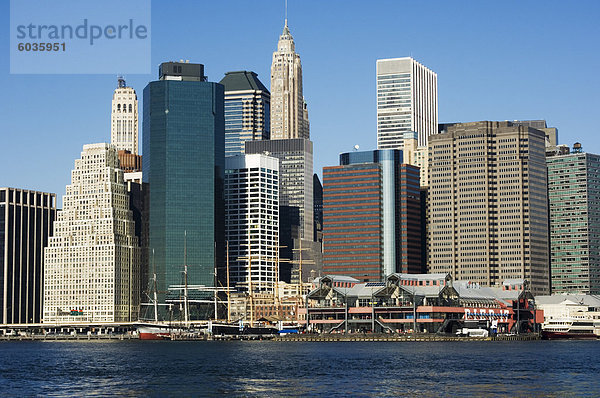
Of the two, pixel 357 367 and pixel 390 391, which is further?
pixel 357 367

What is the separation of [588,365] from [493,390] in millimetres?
57615

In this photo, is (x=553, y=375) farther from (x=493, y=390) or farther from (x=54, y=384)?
(x=54, y=384)

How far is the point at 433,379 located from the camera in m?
159

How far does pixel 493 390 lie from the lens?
459ft

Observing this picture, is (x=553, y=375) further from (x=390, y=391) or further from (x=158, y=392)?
(x=158, y=392)

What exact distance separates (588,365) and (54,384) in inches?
3600

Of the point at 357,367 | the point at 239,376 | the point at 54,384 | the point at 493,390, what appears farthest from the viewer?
the point at 357,367

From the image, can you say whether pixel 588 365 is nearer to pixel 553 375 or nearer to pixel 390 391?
pixel 553 375

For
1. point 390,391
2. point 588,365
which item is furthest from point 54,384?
point 588,365

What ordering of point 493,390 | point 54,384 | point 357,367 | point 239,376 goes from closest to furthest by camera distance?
point 493,390, point 54,384, point 239,376, point 357,367

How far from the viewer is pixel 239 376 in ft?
551

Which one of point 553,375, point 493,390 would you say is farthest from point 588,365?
point 493,390

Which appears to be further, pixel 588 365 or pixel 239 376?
pixel 588 365

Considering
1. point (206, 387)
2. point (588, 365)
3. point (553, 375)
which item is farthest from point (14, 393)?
point (588, 365)
